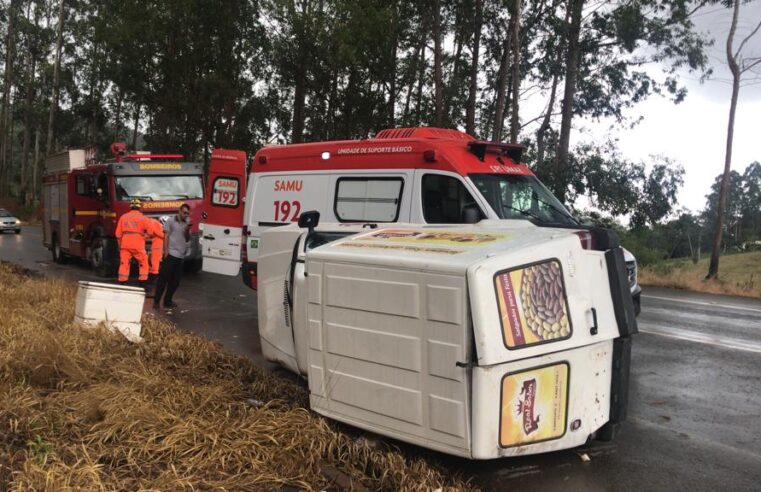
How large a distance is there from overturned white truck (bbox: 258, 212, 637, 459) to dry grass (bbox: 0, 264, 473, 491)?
26 cm

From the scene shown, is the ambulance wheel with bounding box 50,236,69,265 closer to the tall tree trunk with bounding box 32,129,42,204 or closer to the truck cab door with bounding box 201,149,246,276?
the truck cab door with bounding box 201,149,246,276

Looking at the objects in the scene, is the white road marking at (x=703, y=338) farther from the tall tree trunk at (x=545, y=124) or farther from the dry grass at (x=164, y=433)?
the tall tree trunk at (x=545, y=124)

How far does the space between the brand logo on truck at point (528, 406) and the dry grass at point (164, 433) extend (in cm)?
51

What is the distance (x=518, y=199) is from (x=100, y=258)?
10.1 meters

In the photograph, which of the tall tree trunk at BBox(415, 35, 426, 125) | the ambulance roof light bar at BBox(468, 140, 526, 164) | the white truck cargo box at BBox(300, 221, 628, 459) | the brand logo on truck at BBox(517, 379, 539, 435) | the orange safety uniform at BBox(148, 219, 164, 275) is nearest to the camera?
the white truck cargo box at BBox(300, 221, 628, 459)

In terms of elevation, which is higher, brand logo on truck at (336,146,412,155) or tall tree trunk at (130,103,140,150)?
tall tree trunk at (130,103,140,150)

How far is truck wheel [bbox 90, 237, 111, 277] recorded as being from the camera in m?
14.1

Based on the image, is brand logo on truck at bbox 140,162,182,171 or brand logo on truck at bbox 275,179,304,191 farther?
brand logo on truck at bbox 140,162,182,171

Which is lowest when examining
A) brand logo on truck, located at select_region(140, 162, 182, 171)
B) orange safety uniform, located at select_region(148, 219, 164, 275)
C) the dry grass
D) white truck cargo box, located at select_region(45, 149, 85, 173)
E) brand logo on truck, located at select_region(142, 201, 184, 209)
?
the dry grass

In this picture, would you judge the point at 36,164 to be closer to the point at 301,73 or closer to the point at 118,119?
the point at 118,119

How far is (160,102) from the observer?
31.0 meters

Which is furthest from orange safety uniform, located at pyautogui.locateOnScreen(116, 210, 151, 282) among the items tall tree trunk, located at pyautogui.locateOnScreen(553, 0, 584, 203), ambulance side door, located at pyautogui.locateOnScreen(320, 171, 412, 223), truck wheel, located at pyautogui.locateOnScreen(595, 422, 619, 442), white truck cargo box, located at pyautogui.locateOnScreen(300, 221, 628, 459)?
tall tree trunk, located at pyautogui.locateOnScreen(553, 0, 584, 203)

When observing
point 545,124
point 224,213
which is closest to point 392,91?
point 545,124

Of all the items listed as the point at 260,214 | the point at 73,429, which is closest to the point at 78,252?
the point at 260,214
